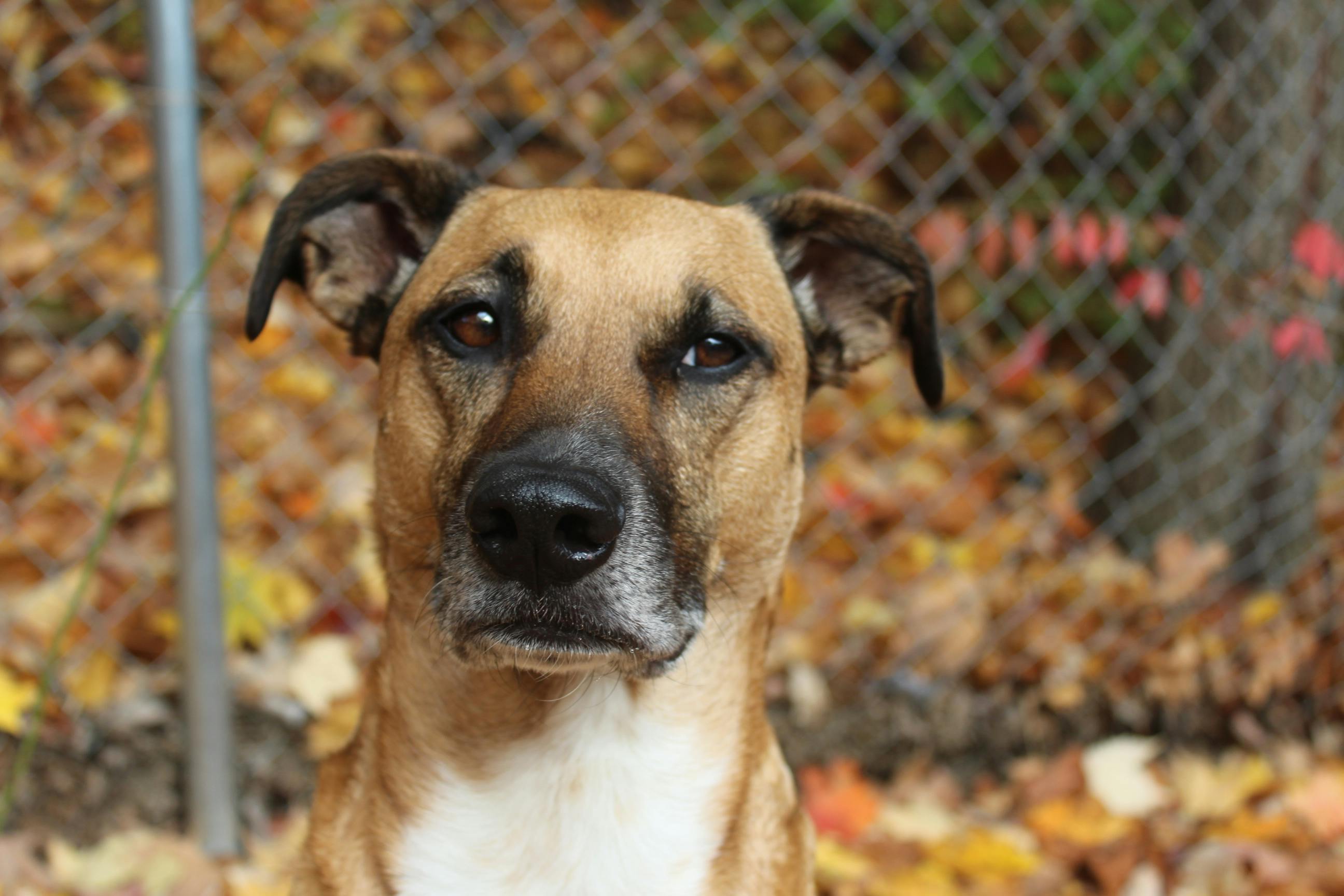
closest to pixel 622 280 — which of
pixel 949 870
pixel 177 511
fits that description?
pixel 177 511

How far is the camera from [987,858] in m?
3.18

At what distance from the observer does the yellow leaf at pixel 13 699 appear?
9.44ft

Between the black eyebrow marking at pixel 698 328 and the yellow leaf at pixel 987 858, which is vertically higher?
the black eyebrow marking at pixel 698 328

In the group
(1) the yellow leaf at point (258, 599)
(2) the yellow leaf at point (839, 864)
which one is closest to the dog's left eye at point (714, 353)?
(2) the yellow leaf at point (839, 864)

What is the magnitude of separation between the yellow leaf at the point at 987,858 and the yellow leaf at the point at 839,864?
8.5 inches

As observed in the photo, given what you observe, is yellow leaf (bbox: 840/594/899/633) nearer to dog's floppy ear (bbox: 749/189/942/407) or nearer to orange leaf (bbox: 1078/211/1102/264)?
orange leaf (bbox: 1078/211/1102/264)

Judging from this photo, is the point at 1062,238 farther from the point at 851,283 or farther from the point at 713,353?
the point at 713,353

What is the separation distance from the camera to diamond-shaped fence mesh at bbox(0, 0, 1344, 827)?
3758 millimetres

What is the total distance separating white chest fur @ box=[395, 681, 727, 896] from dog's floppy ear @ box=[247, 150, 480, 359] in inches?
32.9

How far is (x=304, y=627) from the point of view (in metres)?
3.58

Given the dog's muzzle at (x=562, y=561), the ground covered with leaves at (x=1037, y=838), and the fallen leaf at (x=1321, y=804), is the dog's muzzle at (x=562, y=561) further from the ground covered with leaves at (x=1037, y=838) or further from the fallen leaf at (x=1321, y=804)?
the fallen leaf at (x=1321, y=804)

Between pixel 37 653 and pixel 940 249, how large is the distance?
10.6 ft

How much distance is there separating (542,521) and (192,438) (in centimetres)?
147

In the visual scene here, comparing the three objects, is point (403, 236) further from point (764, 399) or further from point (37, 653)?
point (37, 653)
